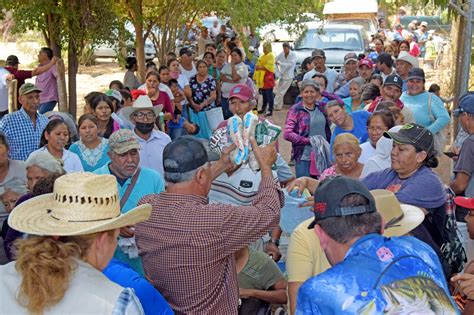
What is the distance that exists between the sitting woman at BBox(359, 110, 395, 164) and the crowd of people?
2 centimetres

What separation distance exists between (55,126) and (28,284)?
4103mm

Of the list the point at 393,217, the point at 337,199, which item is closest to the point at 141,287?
the point at 337,199

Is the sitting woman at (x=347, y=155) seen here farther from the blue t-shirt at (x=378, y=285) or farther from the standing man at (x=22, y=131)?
the standing man at (x=22, y=131)

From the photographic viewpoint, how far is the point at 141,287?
3178mm

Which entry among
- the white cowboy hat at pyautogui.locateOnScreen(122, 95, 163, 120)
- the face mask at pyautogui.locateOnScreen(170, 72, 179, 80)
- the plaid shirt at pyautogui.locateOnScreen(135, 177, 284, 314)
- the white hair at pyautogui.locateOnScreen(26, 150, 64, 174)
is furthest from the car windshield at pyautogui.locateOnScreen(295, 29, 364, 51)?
the plaid shirt at pyautogui.locateOnScreen(135, 177, 284, 314)

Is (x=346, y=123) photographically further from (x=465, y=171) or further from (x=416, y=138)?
(x=416, y=138)

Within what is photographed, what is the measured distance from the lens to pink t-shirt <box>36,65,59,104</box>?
12.0 meters

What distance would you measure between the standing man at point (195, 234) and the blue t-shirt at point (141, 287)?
245 millimetres

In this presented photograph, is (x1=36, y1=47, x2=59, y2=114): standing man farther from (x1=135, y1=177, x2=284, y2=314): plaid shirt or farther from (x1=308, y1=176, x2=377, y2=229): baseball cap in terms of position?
(x1=308, y1=176, x2=377, y2=229): baseball cap

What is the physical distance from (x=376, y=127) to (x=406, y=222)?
298 centimetres

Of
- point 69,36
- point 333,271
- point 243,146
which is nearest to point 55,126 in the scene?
point 243,146

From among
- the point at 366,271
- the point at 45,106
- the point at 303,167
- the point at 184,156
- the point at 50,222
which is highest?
the point at 184,156

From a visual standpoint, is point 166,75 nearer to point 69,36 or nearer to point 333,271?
point 69,36

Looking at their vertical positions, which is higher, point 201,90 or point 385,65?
point 385,65
